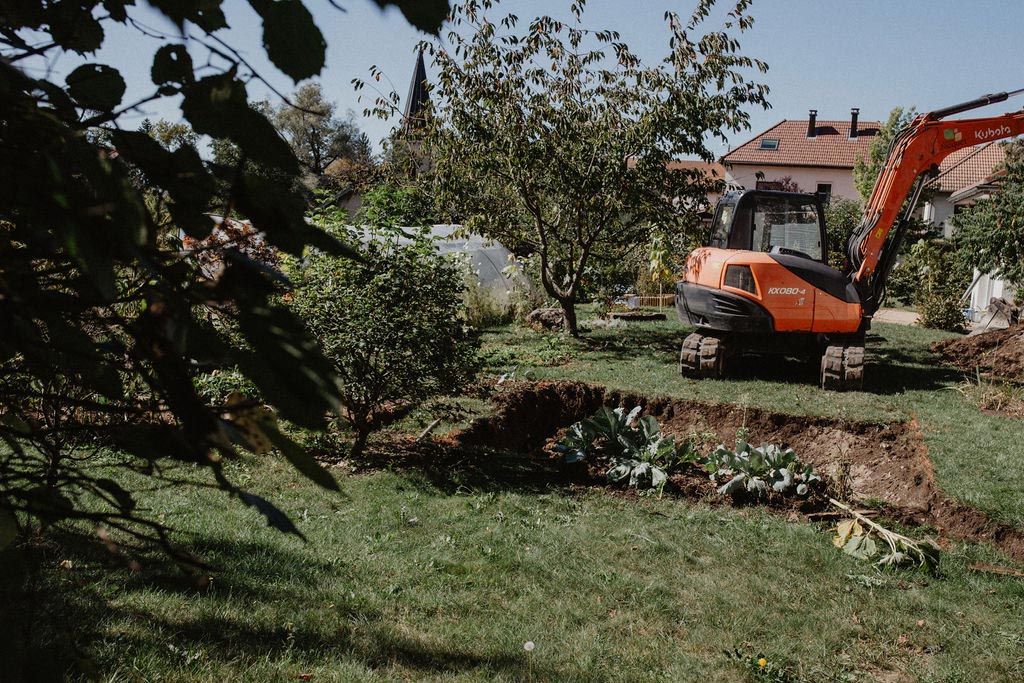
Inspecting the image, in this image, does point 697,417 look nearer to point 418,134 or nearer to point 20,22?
point 418,134

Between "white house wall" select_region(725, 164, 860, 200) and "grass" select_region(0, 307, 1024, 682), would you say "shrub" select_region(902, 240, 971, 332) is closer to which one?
"grass" select_region(0, 307, 1024, 682)

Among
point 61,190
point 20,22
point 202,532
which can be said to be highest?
point 20,22

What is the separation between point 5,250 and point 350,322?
5390 millimetres

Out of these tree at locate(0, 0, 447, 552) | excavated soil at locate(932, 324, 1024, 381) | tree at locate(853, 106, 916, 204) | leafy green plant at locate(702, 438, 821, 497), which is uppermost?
tree at locate(853, 106, 916, 204)

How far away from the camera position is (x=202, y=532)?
4562 millimetres

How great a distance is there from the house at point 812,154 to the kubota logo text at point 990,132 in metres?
39.9

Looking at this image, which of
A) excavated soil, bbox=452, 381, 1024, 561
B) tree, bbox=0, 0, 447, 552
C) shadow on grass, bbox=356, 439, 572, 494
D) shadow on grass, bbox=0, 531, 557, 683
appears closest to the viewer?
tree, bbox=0, 0, 447, 552

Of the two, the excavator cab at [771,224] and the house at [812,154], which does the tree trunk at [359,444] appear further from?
the house at [812,154]

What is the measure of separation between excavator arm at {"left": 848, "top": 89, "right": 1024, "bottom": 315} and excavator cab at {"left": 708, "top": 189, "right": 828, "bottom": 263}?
0.58 metres

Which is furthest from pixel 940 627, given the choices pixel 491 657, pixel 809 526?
pixel 491 657

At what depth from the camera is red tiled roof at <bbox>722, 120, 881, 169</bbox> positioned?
49.7 metres

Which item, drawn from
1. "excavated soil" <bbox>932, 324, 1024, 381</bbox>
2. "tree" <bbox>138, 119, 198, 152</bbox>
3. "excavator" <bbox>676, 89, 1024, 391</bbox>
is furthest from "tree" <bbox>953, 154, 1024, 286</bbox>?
"tree" <bbox>138, 119, 198, 152</bbox>

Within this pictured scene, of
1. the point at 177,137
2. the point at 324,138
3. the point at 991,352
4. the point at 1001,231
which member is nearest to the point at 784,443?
the point at 991,352

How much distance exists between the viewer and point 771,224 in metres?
10.5
